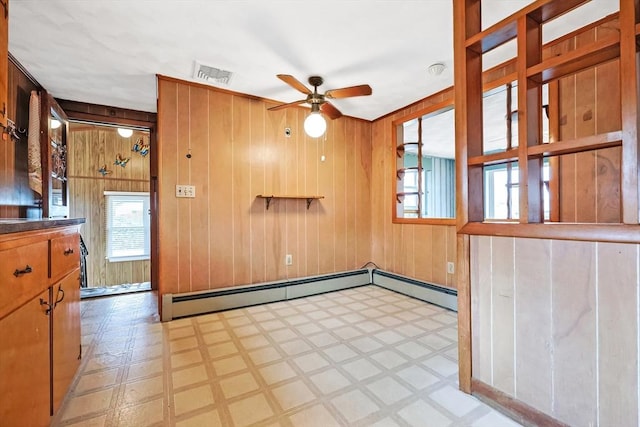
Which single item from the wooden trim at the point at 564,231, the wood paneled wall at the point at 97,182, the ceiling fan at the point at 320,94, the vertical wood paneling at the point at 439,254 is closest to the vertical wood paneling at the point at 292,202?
the ceiling fan at the point at 320,94

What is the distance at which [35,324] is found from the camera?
1107 millimetres

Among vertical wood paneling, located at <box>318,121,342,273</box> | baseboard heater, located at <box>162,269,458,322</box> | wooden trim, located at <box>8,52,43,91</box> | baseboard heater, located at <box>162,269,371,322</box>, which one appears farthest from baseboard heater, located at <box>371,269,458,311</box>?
wooden trim, located at <box>8,52,43,91</box>

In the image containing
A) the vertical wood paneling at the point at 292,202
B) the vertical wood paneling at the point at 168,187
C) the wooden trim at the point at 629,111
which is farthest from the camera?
the vertical wood paneling at the point at 292,202

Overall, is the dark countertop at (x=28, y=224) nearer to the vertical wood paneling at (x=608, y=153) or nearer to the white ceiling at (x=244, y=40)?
the white ceiling at (x=244, y=40)

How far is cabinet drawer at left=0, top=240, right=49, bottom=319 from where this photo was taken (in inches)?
35.3

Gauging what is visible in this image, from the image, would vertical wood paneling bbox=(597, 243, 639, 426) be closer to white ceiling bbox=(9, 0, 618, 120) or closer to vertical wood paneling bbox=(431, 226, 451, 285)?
white ceiling bbox=(9, 0, 618, 120)

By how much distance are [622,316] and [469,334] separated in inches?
24.9

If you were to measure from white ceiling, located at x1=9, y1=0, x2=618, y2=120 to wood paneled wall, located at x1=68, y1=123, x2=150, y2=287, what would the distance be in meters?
2.79

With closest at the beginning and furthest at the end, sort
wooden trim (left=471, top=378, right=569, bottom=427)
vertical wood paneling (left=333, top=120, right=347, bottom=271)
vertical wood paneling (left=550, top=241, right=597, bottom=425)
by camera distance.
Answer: vertical wood paneling (left=550, top=241, right=597, bottom=425) < wooden trim (left=471, top=378, right=569, bottom=427) < vertical wood paneling (left=333, top=120, right=347, bottom=271)

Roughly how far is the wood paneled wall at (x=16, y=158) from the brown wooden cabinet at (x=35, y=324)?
1.19 meters

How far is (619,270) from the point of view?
104 cm

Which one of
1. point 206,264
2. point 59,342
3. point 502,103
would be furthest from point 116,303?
point 502,103

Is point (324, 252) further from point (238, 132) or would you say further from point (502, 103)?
point (502, 103)

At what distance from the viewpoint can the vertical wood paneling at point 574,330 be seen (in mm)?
1106
